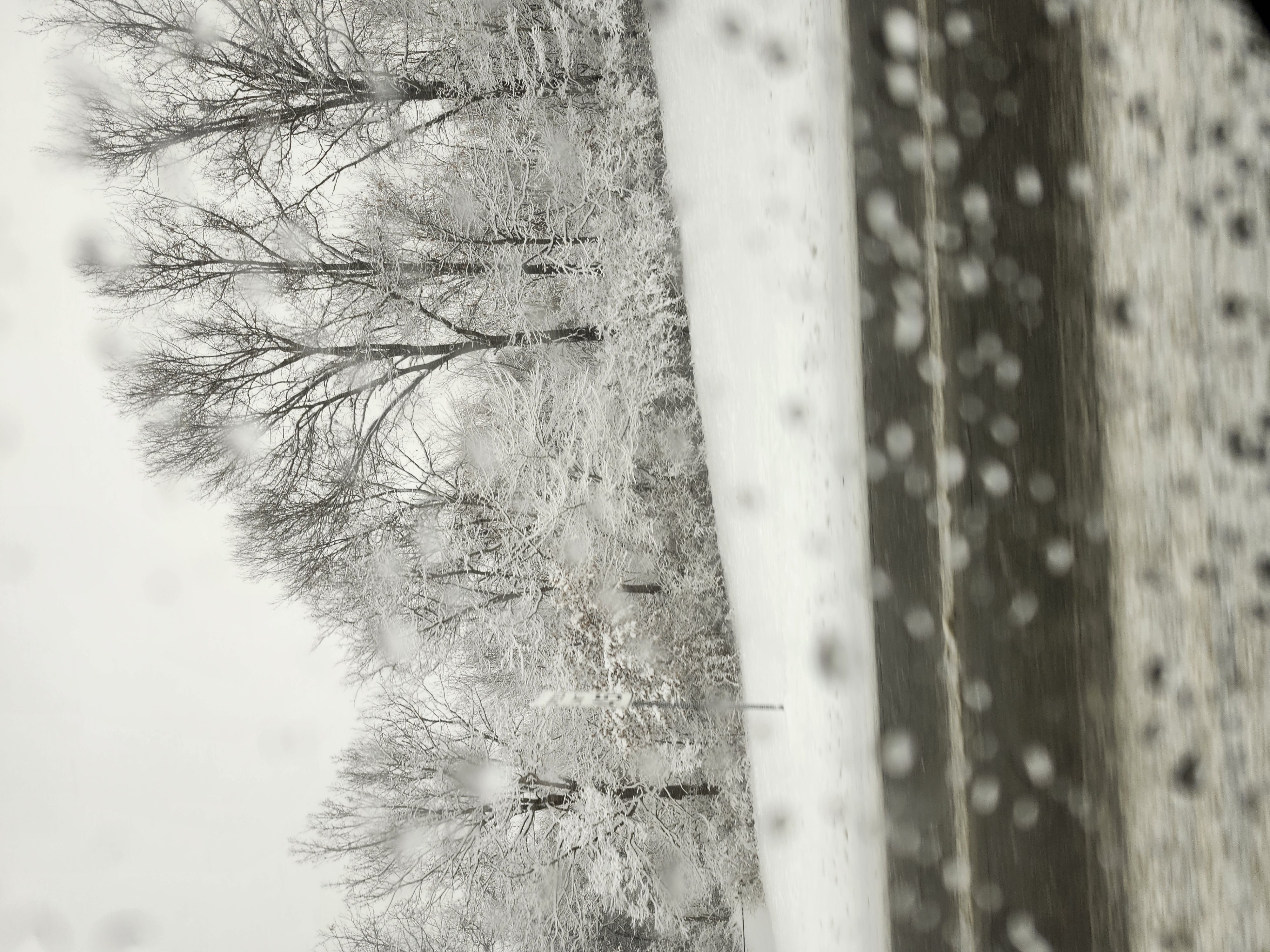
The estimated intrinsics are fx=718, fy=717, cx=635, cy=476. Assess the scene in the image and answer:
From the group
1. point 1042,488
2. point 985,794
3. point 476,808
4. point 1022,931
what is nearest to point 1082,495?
point 1042,488

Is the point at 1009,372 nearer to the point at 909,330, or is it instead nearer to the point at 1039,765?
the point at 909,330

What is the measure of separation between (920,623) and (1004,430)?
0.64 feet

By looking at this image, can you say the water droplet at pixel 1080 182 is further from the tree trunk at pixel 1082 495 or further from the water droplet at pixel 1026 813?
the water droplet at pixel 1026 813

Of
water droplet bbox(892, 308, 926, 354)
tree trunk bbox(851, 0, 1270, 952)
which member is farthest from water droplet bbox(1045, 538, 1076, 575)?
water droplet bbox(892, 308, 926, 354)

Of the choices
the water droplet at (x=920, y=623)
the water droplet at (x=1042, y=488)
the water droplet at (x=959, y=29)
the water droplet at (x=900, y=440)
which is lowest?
the water droplet at (x=920, y=623)

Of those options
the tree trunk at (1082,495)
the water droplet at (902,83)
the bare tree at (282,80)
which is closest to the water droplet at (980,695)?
the tree trunk at (1082,495)

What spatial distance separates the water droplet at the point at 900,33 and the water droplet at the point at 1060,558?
0.48 m

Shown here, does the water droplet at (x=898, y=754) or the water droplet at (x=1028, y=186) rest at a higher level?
the water droplet at (x=1028, y=186)

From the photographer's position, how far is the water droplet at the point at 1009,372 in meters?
0.66

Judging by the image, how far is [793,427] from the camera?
1.09 metres

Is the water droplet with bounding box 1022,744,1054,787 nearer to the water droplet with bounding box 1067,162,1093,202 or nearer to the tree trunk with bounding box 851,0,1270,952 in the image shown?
the tree trunk with bounding box 851,0,1270,952

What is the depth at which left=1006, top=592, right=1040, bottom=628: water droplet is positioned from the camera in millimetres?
646

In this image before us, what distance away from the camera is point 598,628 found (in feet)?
10.7

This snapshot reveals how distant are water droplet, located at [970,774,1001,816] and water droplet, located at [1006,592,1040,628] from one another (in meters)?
0.14
